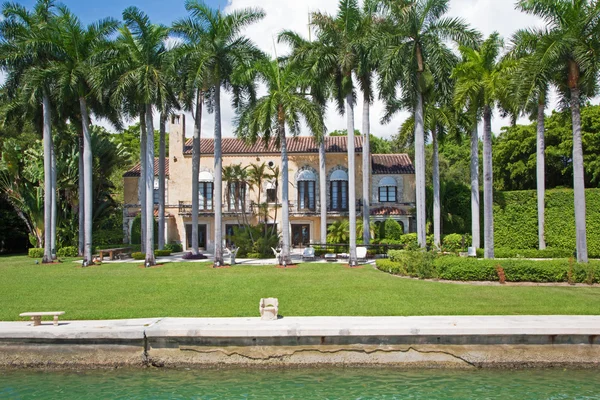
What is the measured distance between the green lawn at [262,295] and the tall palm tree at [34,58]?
700cm

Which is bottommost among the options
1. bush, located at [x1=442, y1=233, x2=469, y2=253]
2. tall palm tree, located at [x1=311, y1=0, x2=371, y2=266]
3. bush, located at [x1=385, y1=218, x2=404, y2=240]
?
bush, located at [x1=442, y1=233, x2=469, y2=253]

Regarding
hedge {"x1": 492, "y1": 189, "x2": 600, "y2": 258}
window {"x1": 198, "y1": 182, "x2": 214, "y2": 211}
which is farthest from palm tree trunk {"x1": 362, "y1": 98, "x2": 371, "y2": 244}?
window {"x1": 198, "y1": 182, "x2": 214, "y2": 211}

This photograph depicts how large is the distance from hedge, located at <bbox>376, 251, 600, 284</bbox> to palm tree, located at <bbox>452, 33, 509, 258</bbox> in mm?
2568

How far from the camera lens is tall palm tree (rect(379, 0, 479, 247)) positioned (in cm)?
2286

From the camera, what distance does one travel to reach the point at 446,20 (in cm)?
2323

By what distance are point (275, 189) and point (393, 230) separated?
921 cm

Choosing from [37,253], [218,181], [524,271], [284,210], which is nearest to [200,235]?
[37,253]

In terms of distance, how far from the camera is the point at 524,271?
17.3 metres

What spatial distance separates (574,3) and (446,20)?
602 cm

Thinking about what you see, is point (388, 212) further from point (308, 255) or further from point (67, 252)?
point (67, 252)

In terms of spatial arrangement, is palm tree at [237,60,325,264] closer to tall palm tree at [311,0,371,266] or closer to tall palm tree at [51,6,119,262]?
tall palm tree at [311,0,371,266]

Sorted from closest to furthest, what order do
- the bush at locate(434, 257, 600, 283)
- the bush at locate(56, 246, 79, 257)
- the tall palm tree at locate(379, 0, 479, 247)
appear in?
the bush at locate(434, 257, 600, 283) → the tall palm tree at locate(379, 0, 479, 247) → the bush at locate(56, 246, 79, 257)

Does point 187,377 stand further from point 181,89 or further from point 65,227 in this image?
point 65,227

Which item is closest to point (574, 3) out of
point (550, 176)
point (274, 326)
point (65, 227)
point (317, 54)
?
point (317, 54)
